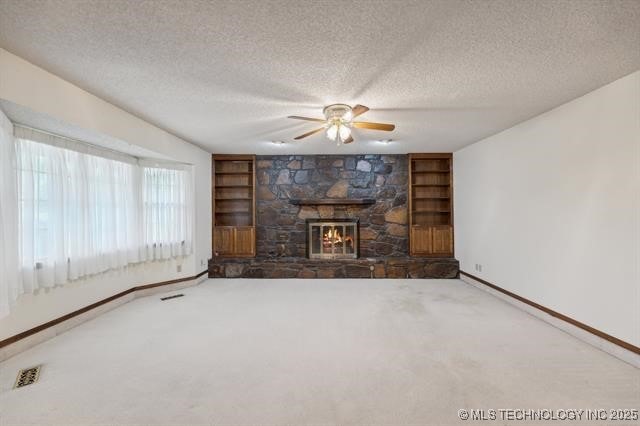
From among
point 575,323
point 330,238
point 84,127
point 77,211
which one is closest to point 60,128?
point 84,127

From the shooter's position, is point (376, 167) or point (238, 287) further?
point (376, 167)

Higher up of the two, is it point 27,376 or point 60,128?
point 60,128

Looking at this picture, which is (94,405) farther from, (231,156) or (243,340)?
(231,156)

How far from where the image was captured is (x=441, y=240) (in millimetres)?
5445

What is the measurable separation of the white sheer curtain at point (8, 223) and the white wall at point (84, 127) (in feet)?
0.90

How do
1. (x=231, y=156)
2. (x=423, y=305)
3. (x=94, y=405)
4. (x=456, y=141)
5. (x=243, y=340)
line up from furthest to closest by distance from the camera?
(x=231, y=156), (x=456, y=141), (x=423, y=305), (x=243, y=340), (x=94, y=405)

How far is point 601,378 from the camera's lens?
2.08 meters

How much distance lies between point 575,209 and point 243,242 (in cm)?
507

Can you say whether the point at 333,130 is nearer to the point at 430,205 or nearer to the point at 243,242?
the point at 243,242

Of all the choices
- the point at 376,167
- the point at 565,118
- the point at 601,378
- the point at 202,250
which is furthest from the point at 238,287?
the point at 565,118

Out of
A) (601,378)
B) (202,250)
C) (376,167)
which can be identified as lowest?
(601,378)

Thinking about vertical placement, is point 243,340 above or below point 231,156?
below

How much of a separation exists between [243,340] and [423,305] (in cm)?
240

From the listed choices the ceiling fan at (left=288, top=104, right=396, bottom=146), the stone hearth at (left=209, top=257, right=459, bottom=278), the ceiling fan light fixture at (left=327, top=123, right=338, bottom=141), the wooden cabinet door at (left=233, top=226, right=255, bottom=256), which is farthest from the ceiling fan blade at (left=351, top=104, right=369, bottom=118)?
the wooden cabinet door at (left=233, top=226, right=255, bottom=256)
